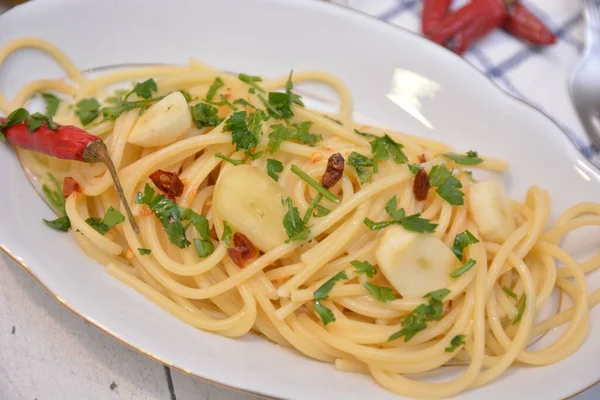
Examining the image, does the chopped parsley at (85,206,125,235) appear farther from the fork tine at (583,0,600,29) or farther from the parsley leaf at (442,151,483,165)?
the fork tine at (583,0,600,29)

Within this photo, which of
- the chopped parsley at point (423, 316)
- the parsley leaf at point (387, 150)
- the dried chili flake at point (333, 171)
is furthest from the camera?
the parsley leaf at point (387, 150)

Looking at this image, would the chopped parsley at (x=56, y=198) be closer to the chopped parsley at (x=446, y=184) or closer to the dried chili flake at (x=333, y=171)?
the dried chili flake at (x=333, y=171)

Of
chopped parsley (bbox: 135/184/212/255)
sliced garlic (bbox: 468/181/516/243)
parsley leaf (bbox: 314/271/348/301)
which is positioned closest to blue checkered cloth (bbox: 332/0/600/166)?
sliced garlic (bbox: 468/181/516/243)

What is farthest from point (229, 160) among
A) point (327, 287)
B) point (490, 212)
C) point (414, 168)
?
point (490, 212)

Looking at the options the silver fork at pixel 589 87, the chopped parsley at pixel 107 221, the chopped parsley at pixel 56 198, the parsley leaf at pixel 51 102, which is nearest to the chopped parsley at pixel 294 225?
the chopped parsley at pixel 107 221

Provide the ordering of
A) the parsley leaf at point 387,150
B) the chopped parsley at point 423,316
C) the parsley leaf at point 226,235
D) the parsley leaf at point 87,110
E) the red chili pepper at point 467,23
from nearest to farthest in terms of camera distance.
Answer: the chopped parsley at point 423,316, the parsley leaf at point 226,235, the parsley leaf at point 387,150, the parsley leaf at point 87,110, the red chili pepper at point 467,23

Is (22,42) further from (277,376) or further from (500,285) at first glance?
(500,285)

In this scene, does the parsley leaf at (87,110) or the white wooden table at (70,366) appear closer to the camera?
the white wooden table at (70,366)
